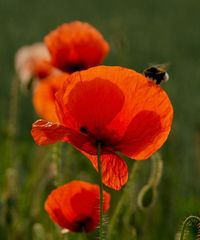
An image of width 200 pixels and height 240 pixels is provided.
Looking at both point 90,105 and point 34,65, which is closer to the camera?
point 90,105

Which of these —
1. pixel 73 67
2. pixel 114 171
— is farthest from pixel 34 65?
pixel 114 171

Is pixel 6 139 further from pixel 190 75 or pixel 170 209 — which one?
pixel 190 75

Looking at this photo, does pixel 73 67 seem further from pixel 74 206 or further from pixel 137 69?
pixel 137 69

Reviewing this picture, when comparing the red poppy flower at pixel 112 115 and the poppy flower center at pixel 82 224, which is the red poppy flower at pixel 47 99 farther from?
the red poppy flower at pixel 112 115

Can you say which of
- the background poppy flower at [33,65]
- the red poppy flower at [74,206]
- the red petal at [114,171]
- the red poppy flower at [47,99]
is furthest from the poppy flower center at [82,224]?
the background poppy flower at [33,65]

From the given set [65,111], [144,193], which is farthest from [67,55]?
[65,111]

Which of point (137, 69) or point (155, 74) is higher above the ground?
point (137, 69)
